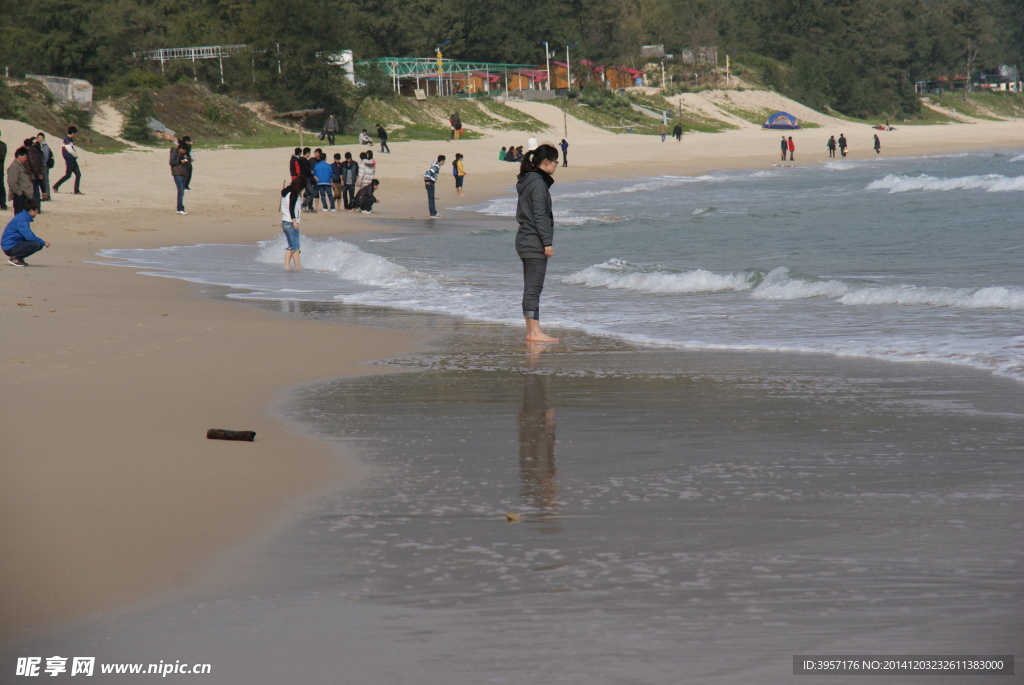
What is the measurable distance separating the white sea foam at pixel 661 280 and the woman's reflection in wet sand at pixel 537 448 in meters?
6.14

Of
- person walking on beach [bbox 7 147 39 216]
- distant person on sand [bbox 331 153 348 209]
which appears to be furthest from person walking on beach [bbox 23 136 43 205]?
distant person on sand [bbox 331 153 348 209]

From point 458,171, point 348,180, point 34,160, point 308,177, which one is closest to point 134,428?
point 34,160

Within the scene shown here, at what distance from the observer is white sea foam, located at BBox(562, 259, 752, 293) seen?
13164 mm

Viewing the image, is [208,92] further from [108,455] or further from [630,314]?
[108,455]

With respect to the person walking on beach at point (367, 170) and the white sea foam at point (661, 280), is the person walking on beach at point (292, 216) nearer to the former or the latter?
the white sea foam at point (661, 280)

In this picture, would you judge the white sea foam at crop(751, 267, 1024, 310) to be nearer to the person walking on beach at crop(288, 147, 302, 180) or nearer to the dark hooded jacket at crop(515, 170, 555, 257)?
the dark hooded jacket at crop(515, 170, 555, 257)

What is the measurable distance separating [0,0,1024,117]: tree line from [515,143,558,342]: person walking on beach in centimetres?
4036

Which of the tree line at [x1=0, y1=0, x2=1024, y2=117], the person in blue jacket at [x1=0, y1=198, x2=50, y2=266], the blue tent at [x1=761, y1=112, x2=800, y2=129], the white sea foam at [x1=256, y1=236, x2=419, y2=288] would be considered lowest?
the white sea foam at [x1=256, y1=236, x2=419, y2=288]

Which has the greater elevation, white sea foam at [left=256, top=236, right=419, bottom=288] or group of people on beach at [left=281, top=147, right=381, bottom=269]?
group of people on beach at [left=281, top=147, right=381, bottom=269]

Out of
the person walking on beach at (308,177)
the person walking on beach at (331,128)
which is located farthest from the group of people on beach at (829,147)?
the person walking on beach at (308,177)

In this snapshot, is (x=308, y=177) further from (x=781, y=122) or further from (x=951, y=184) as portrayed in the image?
(x=781, y=122)

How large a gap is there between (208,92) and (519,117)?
26.2 m

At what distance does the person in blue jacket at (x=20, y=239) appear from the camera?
45.4 feet

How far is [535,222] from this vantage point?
871 centimetres
